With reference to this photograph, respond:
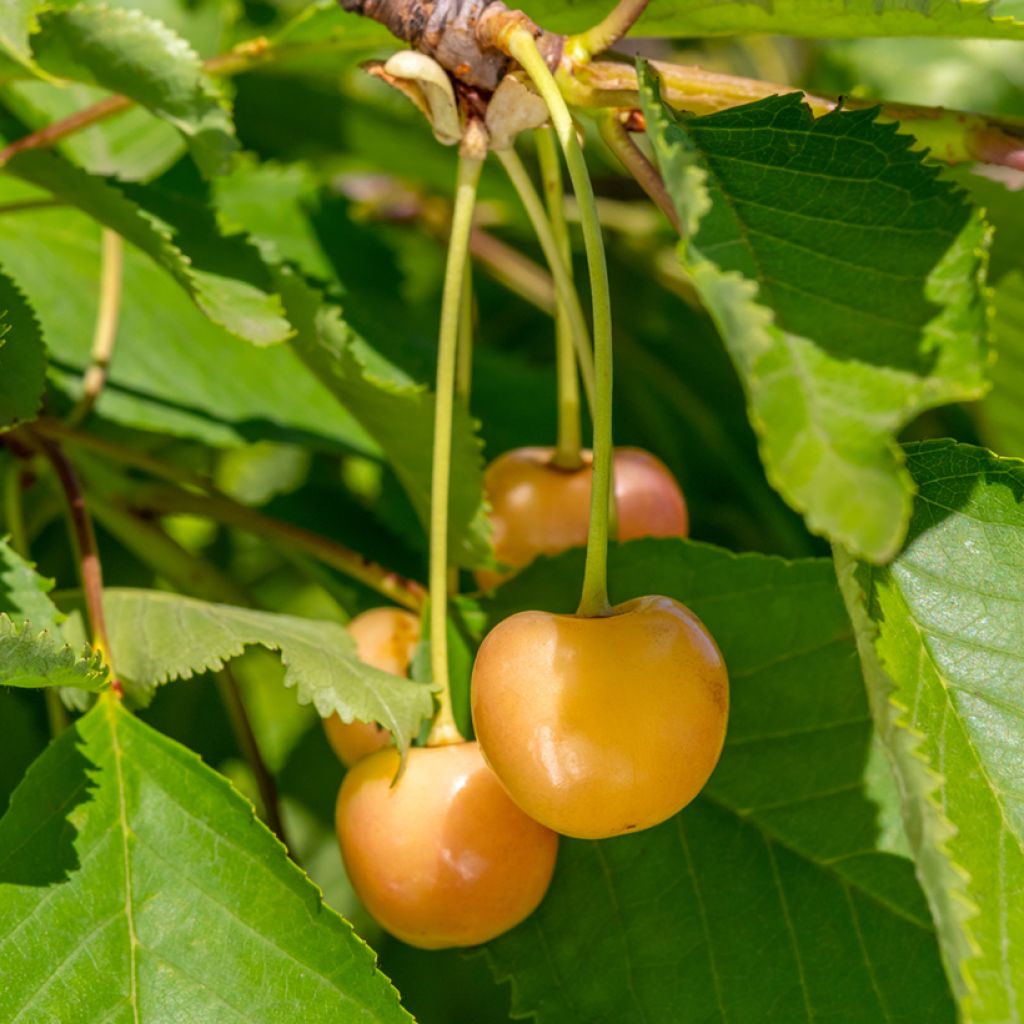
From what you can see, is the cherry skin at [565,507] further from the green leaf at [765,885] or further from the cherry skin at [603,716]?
the cherry skin at [603,716]

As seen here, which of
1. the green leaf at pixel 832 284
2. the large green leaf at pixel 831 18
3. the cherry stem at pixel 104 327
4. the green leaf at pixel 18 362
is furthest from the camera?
the cherry stem at pixel 104 327

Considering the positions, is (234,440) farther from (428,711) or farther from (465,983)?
(465,983)

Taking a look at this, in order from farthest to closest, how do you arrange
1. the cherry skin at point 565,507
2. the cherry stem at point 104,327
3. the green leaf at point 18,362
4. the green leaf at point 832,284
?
the cherry stem at point 104,327, the cherry skin at point 565,507, the green leaf at point 18,362, the green leaf at point 832,284

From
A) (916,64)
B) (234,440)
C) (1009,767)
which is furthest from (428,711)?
(916,64)

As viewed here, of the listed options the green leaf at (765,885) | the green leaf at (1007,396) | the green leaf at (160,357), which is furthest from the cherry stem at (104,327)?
the green leaf at (1007,396)

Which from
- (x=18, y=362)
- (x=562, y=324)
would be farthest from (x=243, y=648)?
(x=562, y=324)
